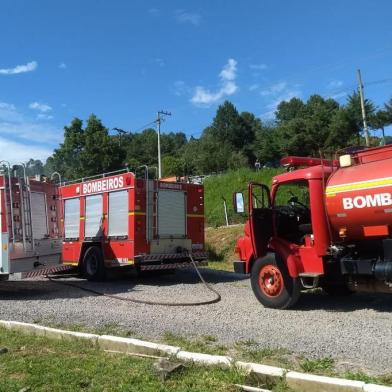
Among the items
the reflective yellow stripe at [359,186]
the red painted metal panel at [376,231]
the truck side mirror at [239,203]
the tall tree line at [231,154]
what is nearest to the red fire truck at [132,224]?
the truck side mirror at [239,203]

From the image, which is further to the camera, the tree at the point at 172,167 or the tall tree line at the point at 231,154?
the tree at the point at 172,167

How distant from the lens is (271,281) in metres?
9.66

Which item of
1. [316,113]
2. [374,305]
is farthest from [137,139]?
[374,305]

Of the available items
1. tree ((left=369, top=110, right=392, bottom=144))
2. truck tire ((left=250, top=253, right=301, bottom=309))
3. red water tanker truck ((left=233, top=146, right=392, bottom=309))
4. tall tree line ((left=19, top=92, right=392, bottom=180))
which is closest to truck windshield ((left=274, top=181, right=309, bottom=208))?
red water tanker truck ((left=233, top=146, right=392, bottom=309))

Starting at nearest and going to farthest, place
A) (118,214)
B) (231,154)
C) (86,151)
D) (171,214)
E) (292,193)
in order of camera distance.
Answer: (292,193)
(118,214)
(171,214)
(86,151)
(231,154)

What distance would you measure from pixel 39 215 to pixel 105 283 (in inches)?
111

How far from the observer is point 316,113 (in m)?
62.5

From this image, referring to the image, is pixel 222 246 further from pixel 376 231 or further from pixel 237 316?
pixel 376 231

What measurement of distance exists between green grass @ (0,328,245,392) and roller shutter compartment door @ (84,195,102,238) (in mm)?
8424

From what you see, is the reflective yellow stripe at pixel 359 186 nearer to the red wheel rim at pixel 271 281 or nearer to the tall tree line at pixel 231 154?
the red wheel rim at pixel 271 281

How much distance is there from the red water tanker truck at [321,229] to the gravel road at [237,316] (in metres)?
0.51

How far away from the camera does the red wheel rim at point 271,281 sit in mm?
9508

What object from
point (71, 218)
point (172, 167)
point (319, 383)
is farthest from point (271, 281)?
point (172, 167)

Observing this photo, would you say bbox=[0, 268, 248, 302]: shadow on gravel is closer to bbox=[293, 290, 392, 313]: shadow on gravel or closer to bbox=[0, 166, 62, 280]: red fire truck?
bbox=[0, 166, 62, 280]: red fire truck
